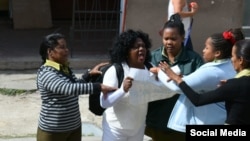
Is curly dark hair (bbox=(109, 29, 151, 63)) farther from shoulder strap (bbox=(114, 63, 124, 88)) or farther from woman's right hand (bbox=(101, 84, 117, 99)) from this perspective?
woman's right hand (bbox=(101, 84, 117, 99))

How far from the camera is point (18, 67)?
765cm

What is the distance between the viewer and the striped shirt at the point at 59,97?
3.50m

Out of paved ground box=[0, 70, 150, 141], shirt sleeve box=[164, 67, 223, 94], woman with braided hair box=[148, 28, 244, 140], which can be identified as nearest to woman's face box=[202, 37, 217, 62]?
woman with braided hair box=[148, 28, 244, 140]

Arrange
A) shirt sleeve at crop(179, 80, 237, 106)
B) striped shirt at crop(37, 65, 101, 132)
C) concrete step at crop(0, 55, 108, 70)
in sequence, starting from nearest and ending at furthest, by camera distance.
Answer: shirt sleeve at crop(179, 80, 237, 106)
striped shirt at crop(37, 65, 101, 132)
concrete step at crop(0, 55, 108, 70)

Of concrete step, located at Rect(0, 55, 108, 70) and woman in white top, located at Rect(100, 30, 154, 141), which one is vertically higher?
woman in white top, located at Rect(100, 30, 154, 141)

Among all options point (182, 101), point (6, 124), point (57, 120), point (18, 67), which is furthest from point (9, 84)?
point (182, 101)

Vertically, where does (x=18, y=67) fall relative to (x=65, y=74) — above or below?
below

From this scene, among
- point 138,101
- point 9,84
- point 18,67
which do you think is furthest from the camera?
point 18,67

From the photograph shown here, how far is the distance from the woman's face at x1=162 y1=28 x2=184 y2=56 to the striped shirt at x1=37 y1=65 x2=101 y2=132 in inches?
25.1

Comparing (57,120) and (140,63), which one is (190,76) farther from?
(57,120)

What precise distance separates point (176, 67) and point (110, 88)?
539 millimetres

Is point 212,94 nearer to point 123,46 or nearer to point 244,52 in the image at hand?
point 244,52

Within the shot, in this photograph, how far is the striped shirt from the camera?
350 centimetres

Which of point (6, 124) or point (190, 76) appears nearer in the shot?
point (190, 76)
